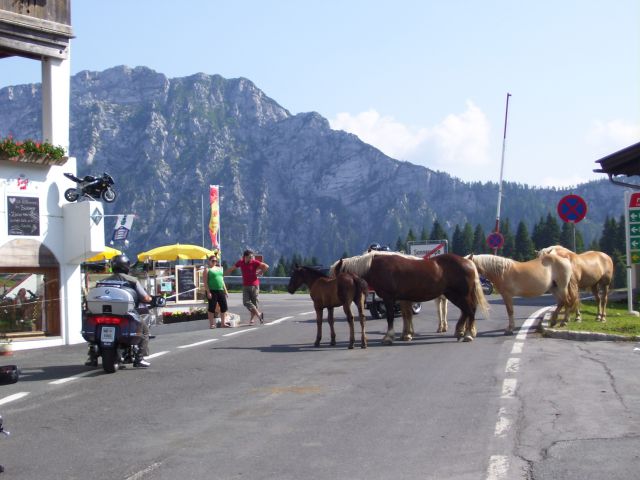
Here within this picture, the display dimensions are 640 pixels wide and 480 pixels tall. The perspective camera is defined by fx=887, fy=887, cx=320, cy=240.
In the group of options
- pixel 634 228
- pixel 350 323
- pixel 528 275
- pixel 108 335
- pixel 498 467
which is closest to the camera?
pixel 498 467

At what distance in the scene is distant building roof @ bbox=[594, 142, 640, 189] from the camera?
1761 cm

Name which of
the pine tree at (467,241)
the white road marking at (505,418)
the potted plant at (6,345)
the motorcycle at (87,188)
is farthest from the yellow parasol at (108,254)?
the pine tree at (467,241)

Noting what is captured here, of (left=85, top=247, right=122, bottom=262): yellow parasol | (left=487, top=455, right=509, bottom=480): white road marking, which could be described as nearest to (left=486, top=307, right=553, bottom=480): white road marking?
(left=487, top=455, right=509, bottom=480): white road marking

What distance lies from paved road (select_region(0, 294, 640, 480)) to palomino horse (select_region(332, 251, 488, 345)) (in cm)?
155

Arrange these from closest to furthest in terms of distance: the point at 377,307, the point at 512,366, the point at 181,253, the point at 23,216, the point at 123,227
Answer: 1. the point at 512,366
2. the point at 23,216
3. the point at 377,307
4. the point at 123,227
5. the point at 181,253

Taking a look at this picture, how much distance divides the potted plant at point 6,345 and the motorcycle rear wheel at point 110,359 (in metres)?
4.48

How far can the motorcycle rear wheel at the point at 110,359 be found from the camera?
12.6 metres

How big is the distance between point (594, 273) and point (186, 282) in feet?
68.2

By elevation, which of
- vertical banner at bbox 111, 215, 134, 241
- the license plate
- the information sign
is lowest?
the license plate

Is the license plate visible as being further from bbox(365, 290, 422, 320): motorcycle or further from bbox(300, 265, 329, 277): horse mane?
bbox(365, 290, 422, 320): motorcycle

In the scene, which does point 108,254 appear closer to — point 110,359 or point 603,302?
point 603,302

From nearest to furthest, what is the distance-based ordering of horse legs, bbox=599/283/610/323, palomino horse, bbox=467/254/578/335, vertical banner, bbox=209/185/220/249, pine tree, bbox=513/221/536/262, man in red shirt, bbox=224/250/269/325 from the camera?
palomino horse, bbox=467/254/578/335 < horse legs, bbox=599/283/610/323 < man in red shirt, bbox=224/250/269/325 < vertical banner, bbox=209/185/220/249 < pine tree, bbox=513/221/536/262

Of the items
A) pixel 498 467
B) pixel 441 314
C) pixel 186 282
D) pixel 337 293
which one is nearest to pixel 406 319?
pixel 337 293

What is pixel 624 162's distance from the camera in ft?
58.9
